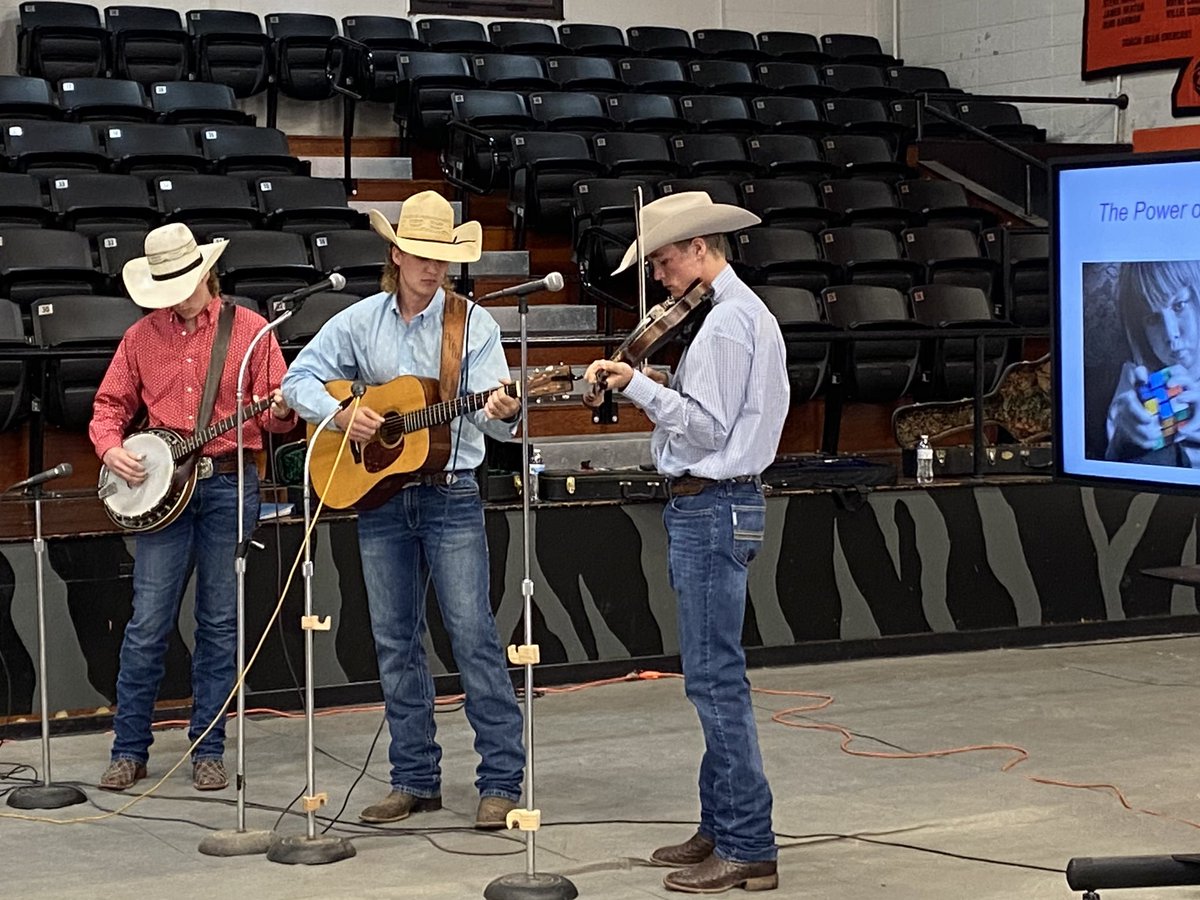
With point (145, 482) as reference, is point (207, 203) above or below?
above

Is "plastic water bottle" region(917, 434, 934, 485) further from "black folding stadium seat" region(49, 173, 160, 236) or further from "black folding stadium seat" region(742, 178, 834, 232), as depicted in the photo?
"black folding stadium seat" region(49, 173, 160, 236)

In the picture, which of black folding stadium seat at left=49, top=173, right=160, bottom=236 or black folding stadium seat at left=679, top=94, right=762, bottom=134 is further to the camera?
black folding stadium seat at left=679, top=94, right=762, bottom=134

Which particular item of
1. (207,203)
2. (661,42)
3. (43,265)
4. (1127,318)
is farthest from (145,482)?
(661,42)

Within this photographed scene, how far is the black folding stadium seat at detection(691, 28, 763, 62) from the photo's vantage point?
13.8 metres

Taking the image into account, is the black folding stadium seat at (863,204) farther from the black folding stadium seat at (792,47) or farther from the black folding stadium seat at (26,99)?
the black folding stadium seat at (26,99)

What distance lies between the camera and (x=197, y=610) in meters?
5.70

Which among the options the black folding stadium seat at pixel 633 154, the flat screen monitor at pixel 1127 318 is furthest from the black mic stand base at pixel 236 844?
the black folding stadium seat at pixel 633 154

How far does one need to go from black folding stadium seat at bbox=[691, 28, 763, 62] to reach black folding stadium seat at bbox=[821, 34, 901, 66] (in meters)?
0.66

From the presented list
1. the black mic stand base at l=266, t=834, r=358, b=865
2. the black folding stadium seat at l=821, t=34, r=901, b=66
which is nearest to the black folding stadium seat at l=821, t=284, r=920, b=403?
the black mic stand base at l=266, t=834, r=358, b=865

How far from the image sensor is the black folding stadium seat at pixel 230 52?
1160cm

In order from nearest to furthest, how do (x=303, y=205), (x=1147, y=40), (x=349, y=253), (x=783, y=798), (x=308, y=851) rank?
(x=308, y=851) < (x=783, y=798) < (x=349, y=253) < (x=303, y=205) < (x=1147, y=40)

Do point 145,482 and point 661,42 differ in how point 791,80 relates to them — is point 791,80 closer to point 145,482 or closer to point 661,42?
point 661,42

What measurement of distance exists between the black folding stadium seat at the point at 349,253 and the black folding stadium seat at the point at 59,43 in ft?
9.72

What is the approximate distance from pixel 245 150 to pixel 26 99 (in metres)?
1.24
